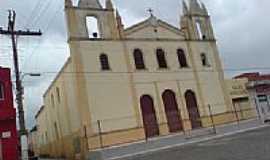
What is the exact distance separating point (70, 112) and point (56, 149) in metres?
11.4

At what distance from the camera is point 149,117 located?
3023cm

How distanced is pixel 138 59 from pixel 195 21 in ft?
26.4

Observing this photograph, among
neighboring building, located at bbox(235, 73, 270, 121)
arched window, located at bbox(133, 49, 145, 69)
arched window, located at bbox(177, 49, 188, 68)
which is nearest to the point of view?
arched window, located at bbox(133, 49, 145, 69)

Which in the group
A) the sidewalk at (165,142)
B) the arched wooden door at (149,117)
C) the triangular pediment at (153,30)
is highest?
the triangular pediment at (153,30)

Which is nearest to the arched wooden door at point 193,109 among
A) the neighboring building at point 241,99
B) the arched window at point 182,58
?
the arched window at point 182,58

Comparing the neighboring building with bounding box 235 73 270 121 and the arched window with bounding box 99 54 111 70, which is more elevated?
the arched window with bounding box 99 54 111 70

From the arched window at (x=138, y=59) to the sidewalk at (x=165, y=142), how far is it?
7.03m

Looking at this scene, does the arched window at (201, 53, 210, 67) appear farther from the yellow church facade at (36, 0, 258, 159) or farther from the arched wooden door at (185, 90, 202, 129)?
the arched wooden door at (185, 90, 202, 129)

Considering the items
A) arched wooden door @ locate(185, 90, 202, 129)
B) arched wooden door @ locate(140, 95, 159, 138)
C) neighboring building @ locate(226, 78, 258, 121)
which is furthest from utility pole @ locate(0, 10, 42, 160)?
neighboring building @ locate(226, 78, 258, 121)

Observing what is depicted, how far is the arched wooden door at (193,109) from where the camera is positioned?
1270 inches

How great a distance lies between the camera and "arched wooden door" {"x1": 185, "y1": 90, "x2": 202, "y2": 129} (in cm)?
3225

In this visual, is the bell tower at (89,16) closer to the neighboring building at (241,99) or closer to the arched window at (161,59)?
the arched window at (161,59)

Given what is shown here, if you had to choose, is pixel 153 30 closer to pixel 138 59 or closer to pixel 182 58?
pixel 138 59

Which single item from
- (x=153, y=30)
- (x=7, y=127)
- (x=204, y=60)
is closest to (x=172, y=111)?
(x=204, y=60)
